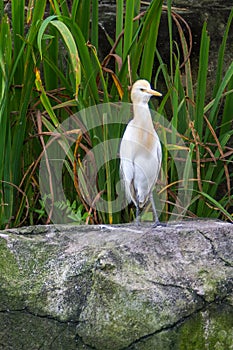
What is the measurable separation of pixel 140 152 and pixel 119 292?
90 centimetres

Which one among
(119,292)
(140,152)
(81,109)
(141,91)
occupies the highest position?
(141,91)

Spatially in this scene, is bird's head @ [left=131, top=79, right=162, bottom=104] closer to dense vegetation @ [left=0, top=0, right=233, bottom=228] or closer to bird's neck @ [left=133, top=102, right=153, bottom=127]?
bird's neck @ [left=133, top=102, right=153, bottom=127]

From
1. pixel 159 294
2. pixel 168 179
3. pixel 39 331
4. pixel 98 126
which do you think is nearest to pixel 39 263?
pixel 39 331

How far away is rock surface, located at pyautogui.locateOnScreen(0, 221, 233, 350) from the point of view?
7.25 feet

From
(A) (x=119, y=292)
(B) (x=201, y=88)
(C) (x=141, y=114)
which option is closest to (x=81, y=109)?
(C) (x=141, y=114)

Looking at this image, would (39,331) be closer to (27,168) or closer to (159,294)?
(159,294)

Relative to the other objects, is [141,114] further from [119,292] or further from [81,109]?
[119,292]

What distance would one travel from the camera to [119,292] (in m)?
2.25

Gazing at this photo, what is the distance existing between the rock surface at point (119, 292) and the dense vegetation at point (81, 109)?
2.04 ft

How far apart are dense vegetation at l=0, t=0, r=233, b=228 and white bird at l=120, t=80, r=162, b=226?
13cm

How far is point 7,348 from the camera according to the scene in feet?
7.54

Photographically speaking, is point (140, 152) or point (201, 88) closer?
point (140, 152)

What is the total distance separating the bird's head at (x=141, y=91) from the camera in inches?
112

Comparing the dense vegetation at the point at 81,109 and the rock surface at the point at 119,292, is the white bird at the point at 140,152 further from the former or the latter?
the rock surface at the point at 119,292
